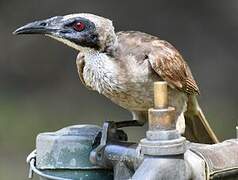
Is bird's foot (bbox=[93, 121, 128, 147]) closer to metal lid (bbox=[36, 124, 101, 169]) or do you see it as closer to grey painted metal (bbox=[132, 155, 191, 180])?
metal lid (bbox=[36, 124, 101, 169])

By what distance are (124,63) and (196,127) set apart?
51cm

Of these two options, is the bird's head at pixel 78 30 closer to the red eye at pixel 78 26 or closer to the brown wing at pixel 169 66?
the red eye at pixel 78 26

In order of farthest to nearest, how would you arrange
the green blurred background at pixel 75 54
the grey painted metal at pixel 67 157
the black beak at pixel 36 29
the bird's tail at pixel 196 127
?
the green blurred background at pixel 75 54 < the bird's tail at pixel 196 127 < the black beak at pixel 36 29 < the grey painted metal at pixel 67 157

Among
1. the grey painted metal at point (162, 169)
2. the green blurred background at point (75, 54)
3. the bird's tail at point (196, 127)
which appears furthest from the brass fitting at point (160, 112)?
the green blurred background at point (75, 54)

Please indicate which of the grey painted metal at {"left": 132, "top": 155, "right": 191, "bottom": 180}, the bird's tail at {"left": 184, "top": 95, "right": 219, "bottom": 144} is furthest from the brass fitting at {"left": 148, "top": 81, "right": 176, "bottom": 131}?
the bird's tail at {"left": 184, "top": 95, "right": 219, "bottom": 144}

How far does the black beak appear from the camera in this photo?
224 cm

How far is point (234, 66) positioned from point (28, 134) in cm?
174

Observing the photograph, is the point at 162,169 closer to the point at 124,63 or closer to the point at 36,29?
the point at 36,29

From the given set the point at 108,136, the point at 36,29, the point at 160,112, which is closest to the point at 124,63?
the point at 36,29

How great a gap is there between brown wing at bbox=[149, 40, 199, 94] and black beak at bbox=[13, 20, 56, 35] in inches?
19.0

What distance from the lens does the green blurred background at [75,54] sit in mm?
5969

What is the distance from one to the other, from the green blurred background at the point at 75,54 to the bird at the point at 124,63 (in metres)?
2.95

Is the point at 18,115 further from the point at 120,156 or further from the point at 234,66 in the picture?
the point at 120,156

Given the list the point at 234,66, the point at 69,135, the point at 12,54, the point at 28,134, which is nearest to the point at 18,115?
the point at 28,134
